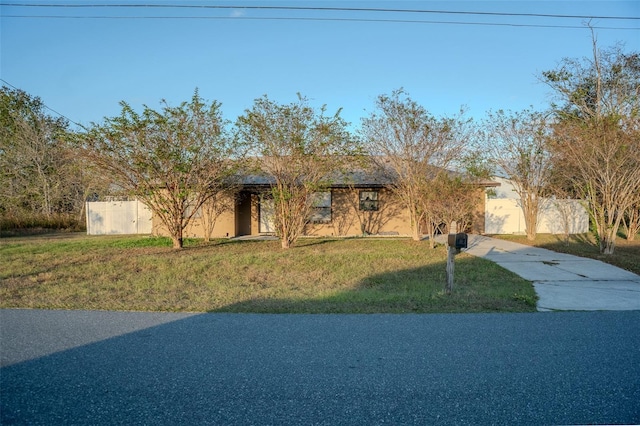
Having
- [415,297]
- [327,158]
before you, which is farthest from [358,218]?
[415,297]

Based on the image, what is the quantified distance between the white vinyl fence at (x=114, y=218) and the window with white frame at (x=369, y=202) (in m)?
11.6

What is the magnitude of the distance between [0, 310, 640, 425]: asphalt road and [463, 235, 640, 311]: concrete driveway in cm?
117

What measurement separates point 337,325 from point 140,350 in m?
2.34

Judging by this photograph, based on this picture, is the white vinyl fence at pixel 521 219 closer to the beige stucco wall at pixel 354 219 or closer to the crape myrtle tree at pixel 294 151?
the beige stucco wall at pixel 354 219

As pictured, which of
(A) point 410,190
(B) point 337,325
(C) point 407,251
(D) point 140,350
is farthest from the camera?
(A) point 410,190

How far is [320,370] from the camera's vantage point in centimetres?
385

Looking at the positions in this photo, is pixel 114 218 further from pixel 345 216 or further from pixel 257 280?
pixel 257 280

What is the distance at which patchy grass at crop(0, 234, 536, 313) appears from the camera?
6.67 metres

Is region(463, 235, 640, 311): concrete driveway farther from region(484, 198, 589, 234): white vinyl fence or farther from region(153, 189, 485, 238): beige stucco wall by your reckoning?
region(484, 198, 589, 234): white vinyl fence

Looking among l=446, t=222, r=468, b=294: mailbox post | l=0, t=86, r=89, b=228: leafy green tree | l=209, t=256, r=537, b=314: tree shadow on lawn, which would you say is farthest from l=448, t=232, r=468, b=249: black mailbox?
l=0, t=86, r=89, b=228: leafy green tree

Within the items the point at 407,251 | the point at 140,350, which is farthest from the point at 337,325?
the point at 407,251

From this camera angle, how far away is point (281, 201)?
1328cm

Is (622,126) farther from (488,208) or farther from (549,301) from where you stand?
(488,208)

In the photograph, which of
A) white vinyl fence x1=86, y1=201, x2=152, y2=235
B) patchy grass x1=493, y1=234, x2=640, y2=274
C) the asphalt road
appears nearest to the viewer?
the asphalt road
